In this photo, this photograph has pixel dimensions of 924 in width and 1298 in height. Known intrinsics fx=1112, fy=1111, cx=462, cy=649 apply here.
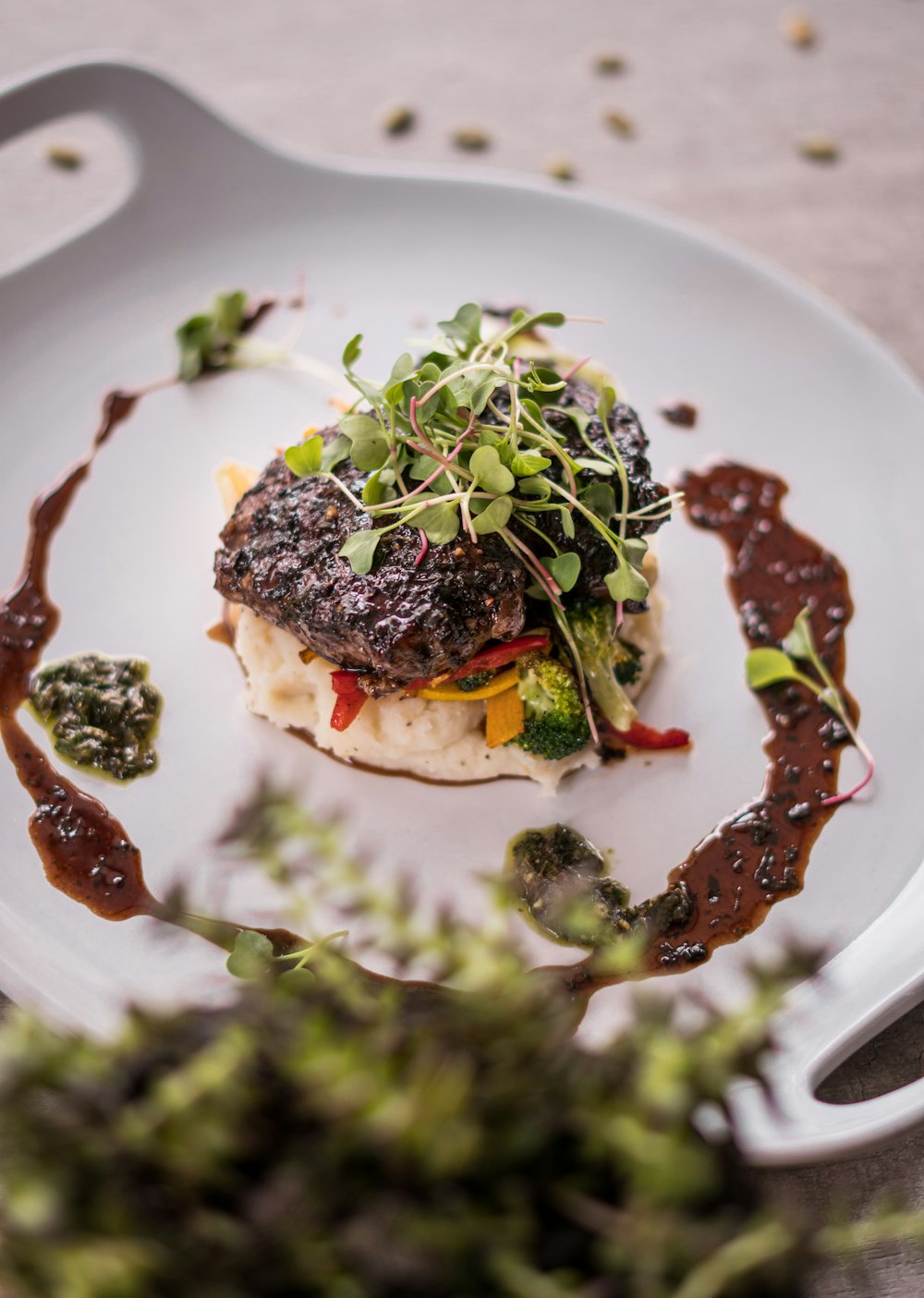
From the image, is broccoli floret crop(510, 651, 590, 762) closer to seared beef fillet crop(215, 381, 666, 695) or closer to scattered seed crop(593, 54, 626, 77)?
seared beef fillet crop(215, 381, 666, 695)

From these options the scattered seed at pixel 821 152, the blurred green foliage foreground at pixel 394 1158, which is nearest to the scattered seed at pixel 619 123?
the scattered seed at pixel 821 152

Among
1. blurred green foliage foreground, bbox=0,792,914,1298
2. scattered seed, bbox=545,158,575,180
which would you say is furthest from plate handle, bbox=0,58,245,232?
blurred green foliage foreground, bbox=0,792,914,1298

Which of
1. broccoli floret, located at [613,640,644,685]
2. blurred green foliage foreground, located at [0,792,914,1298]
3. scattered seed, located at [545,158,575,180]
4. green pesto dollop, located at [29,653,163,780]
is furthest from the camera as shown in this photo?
scattered seed, located at [545,158,575,180]

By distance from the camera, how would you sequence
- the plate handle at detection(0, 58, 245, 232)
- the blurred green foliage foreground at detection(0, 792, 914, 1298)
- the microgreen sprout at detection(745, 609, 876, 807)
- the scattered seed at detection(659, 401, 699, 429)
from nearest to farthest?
the blurred green foliage foreground at detection(0, 792, 914, 1298)
the microgreen sprout at detection(745, 609, 876, 807)
the plate handle at detection(0, 58, 245, 232)
the scattered seed at detection(659, 401, 699, 429)

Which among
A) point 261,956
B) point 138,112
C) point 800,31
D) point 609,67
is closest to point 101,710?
point 261,956

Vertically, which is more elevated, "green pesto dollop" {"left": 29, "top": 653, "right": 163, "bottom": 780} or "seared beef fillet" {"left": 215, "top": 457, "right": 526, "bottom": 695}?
"seared beef fillet" {"left": 215, "top": 457, "right": 526, "bottom": 695}

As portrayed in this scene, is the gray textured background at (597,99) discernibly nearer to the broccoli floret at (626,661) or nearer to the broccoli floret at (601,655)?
the broccoli floret at (626,661)

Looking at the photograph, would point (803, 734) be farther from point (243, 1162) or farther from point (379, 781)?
point (243, 1162)
